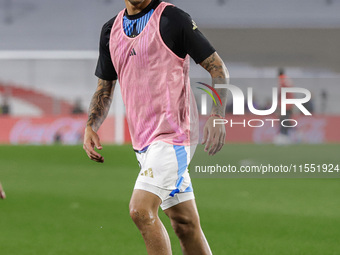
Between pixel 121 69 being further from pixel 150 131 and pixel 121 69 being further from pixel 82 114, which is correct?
pixel 82 114

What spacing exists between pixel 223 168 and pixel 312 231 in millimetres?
8954

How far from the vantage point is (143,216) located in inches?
124

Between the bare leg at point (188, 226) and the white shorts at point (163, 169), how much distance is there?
104mm

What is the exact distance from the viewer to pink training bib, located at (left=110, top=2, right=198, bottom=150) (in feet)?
11.0

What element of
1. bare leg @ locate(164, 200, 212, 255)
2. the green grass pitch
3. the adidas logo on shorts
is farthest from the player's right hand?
the green grass pitch

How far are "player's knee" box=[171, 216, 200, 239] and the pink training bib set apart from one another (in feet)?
1.42

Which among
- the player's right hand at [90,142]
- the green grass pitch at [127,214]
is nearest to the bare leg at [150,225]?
the player's right hand at [90,142]

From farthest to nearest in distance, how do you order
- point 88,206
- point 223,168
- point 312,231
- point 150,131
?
point 223,168 → point 88,206 → point 312,231 → point 150,131

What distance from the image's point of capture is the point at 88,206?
7.98m

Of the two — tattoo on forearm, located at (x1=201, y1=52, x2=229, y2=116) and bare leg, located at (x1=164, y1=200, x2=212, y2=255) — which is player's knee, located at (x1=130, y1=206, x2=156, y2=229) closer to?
bare leg, located at (x1=164, y1=200, x2=212, y2=255)

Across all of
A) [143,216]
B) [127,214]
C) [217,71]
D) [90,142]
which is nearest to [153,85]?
[217,71]

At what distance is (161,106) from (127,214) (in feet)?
13.5

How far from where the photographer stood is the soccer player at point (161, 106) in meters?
3.23

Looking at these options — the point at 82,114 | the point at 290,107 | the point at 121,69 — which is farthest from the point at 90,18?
the point at 121,69
